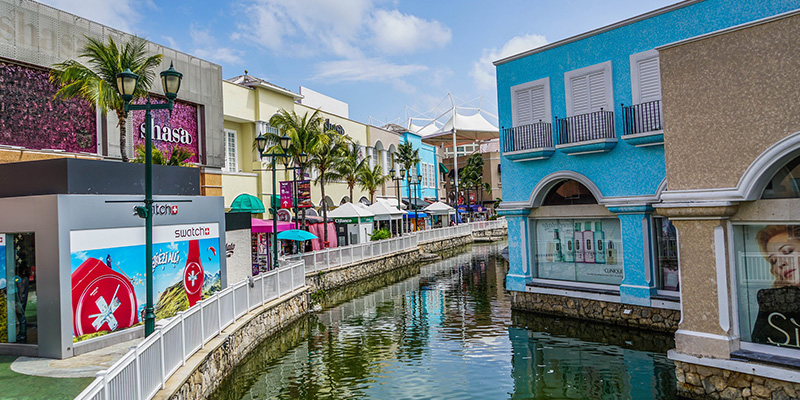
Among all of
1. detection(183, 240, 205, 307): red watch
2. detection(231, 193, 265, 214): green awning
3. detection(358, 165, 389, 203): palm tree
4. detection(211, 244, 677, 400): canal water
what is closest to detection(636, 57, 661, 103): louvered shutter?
detection(211, 244, 677, 400): canal water

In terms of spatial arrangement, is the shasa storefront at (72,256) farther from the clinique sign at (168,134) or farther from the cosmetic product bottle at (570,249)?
the clinique sign at (168,134)

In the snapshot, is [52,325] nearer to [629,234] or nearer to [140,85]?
[140,85]

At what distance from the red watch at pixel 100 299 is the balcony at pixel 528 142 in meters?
11.6

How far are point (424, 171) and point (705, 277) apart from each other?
171 feet

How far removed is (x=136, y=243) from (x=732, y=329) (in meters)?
12.1

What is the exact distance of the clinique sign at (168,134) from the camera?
Result: 79.2 ft

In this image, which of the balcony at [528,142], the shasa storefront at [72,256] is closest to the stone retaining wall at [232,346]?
the shasa storefront at [72,256]

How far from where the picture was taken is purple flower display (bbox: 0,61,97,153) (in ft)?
60.4

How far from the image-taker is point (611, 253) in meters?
16.0

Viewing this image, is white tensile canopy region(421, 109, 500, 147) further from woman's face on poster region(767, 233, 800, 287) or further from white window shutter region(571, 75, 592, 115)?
woman's face on poster region(767, 233, 800, 287)

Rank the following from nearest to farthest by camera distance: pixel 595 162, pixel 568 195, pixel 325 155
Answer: pixel 595 162
pixel 568 195
pixel 325 155

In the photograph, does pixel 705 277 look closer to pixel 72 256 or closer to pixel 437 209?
pixel 72 256

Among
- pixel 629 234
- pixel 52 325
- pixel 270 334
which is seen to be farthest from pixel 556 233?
pixel 52 325

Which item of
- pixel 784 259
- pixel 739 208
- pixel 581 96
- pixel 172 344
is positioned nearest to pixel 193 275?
pixel 172 344
